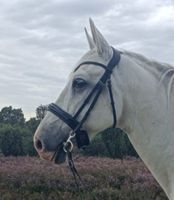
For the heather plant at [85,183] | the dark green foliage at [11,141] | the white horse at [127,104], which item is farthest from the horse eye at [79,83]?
the dark green foliage at [11,141]

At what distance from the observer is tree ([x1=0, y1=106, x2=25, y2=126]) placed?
25906 mm

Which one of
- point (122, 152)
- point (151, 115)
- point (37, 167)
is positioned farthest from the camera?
point (122, 152)

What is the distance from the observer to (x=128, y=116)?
2.91 meters

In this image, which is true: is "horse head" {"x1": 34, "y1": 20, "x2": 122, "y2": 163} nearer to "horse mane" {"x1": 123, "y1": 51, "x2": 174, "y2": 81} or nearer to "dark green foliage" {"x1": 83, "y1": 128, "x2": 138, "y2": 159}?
"horse mane" {"x1": 123, "y1": 51, "x2": 174, "y2": 81}

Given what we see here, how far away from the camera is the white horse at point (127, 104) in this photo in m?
2.81

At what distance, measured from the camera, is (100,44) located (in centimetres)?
297

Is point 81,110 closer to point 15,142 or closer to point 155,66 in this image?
point 155,66

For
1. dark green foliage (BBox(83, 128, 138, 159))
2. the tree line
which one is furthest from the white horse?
the tree line

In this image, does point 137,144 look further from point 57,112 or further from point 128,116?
point 57,112

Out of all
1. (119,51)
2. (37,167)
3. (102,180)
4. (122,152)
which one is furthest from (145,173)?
(119,51)

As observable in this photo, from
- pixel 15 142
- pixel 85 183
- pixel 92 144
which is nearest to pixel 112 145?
pixel 92 144

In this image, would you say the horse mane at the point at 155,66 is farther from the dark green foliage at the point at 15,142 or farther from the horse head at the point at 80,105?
the dark green foliage at the point at 15,142

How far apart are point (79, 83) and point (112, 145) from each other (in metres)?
11.1

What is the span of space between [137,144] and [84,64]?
605 mm
